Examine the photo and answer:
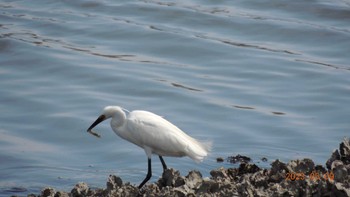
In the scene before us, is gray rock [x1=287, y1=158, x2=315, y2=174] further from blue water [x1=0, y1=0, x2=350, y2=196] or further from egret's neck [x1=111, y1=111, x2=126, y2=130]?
blue water [x1=0, y1=0, x2=350, y2=196]

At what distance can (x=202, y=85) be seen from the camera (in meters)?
14.0

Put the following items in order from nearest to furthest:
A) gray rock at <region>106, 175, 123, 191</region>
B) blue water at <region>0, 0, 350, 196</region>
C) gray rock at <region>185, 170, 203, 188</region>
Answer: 1. gray rock at <region>185, 170, 203, 188</region>
2. gray rock at <region>106, 175, 123, 191</region>
3. blue water at <region>0, 0, 350, 196</region>

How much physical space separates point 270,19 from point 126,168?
850cm

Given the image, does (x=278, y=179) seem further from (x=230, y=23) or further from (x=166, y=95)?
(x=230, y=23)

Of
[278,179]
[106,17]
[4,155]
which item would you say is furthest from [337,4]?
[278,179]

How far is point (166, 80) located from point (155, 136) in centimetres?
495

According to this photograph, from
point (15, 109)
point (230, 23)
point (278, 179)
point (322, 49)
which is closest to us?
point (278, 179)

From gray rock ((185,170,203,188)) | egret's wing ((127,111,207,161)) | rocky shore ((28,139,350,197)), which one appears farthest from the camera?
egret's wing ((127,111,207,161))

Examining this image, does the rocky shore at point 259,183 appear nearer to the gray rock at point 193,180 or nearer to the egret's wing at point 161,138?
the gray rock at point 193,180

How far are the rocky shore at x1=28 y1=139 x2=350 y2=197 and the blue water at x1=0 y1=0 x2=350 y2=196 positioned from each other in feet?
7.36

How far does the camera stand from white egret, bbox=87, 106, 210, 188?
9273 mm

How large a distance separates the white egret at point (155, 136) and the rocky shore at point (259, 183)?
107cm

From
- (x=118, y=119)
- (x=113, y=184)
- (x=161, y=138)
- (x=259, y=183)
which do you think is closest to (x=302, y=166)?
(x=259, y=183)

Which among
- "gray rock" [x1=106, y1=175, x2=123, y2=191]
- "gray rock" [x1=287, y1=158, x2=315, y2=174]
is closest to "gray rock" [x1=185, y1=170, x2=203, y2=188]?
"gray rock" [x1=106, y1=175, x2=123, y2=191]
